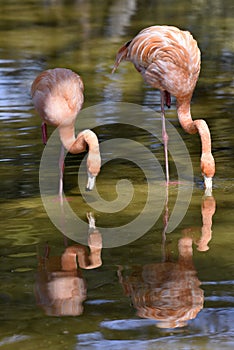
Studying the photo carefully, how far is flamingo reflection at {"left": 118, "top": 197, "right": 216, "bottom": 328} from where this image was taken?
13.5ft

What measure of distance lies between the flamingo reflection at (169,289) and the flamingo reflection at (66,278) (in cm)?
24

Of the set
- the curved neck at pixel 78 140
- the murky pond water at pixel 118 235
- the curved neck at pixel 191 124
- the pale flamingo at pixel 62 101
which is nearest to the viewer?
the murky pond water at pixel 118 235

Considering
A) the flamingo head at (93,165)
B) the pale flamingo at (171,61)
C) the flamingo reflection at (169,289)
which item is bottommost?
the flamingo reflection at (169,289)

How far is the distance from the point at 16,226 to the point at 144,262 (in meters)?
1.08

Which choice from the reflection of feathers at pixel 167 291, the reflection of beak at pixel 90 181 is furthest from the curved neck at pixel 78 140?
the reflection of feathers at pixel 167 291

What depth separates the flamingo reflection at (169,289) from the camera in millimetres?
4105

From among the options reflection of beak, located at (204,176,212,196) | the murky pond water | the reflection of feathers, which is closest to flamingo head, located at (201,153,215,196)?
reflection of beak, located at (204,176,212,196)

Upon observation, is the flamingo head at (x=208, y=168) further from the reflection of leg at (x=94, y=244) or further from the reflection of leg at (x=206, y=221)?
the reflection of leg at (x=94, y=244)

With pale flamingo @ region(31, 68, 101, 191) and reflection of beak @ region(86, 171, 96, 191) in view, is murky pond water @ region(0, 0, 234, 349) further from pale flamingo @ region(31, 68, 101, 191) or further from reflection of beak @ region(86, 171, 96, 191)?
pale flamingo @ region(31, 68, 101, 191)

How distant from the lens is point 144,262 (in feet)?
16.0

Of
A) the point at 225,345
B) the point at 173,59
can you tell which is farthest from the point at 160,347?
the point at 173,59

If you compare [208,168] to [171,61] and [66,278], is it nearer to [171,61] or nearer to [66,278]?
[171,61]

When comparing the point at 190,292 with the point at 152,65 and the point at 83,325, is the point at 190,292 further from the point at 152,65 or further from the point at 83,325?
the point at 152,65

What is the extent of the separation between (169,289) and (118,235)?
99cm
